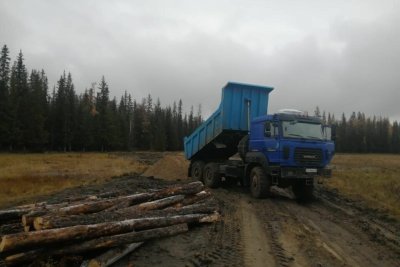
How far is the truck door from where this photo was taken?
13.0 meters

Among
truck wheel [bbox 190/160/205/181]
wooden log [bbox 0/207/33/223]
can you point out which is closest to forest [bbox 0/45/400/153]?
truck wheel [bbox 190/160/205/181]

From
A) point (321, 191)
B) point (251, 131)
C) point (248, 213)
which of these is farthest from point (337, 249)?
point (321, 191)

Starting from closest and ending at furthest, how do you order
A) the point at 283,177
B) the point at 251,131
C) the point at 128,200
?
the point at 128,200 → the point at 283,177 → the point at 251,131

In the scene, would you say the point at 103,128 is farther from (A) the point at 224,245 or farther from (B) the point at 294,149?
(A) the point at 224,245

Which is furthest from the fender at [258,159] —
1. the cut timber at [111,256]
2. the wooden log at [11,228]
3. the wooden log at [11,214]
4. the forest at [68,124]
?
the forest at [68,124]

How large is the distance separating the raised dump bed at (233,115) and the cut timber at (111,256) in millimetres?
9157

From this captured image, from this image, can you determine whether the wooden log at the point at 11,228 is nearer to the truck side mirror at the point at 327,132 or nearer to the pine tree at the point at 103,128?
the truck side mirror at the point at 327,132

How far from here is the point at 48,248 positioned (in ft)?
20.5

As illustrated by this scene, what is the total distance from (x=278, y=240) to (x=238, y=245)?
3.26ft

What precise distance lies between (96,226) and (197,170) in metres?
11.7

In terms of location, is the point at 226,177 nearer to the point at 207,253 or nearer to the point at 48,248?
A: the point at 207,253

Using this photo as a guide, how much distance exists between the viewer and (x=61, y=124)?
6656 cm

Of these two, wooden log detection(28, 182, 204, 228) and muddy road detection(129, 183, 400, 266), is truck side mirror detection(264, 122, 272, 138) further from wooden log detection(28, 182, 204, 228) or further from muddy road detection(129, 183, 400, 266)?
wooden log detection(28, 182, 204, 228)

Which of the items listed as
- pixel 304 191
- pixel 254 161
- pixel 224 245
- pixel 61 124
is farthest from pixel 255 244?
pixel 61 124
